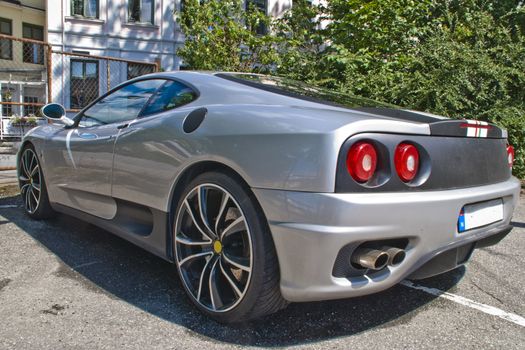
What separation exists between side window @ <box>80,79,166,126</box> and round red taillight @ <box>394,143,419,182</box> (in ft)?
5.42

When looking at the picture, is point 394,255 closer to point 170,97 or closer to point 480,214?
point 480,214

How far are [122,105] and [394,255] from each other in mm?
2217

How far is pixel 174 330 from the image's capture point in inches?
88.0

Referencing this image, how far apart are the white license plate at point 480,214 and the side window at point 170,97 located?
61.1 inches

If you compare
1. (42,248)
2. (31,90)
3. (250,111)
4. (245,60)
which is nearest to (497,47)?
(245,60)

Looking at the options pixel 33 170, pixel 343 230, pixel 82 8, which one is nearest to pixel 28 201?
pixel 33 170

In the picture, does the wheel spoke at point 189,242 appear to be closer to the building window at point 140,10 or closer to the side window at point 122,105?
the side window at point 122,105

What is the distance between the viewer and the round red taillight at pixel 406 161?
6.70ft

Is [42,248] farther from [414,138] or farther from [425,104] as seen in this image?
[425,104]

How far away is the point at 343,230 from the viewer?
6.13 feet

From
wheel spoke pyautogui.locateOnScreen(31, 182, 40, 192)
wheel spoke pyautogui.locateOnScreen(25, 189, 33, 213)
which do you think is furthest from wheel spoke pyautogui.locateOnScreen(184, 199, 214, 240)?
wheel spoke pyautogui.locateOnScreen(25, 189, 33, 213)

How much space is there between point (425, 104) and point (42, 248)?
542 cm

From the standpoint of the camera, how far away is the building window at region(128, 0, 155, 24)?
65.6 ft

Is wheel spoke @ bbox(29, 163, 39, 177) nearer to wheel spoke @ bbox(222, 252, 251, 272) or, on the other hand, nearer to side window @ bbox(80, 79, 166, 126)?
Answer: side window @ bbox(80, 79, 166, 126)
